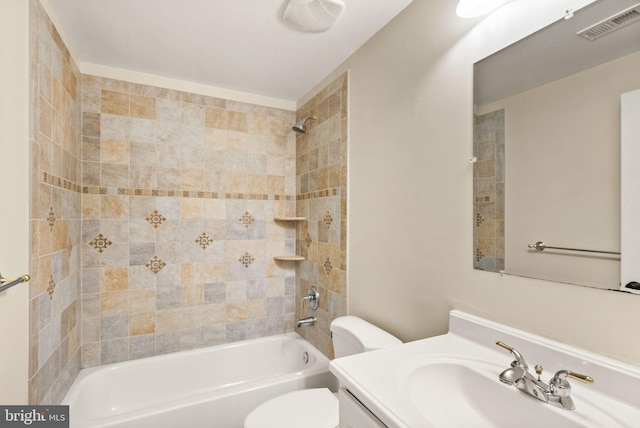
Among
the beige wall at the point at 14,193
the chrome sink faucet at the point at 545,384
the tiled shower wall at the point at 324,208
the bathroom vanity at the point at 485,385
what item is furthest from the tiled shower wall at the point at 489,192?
the beige wall at the point at 14,193

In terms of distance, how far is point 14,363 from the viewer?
1.10 meters

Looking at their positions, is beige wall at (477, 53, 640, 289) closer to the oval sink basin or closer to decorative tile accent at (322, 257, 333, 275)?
the oval sink basin

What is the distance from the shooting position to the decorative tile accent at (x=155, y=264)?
213cm

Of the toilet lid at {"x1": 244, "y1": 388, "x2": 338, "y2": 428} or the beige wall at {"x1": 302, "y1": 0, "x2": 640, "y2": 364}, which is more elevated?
the beige wall at {"x1": 302, "y1": 0, "x2": 640, "y2": 364}

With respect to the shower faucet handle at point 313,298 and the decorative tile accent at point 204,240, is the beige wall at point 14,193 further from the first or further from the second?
the shower faucet handle at point 313,298

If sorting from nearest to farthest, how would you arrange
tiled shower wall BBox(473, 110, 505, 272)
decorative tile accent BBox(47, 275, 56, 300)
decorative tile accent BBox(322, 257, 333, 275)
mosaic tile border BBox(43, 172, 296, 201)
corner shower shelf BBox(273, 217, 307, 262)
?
tiled shower wall BBox(473, 110, 505, 272) < decorative tile accent BBox(47, 275, 56, 300) < mosaic tile border BBox(43, 172, 296, 201) < decorative tile accent BBox(322, 257, 333, 275) < corner shower shelf BBox(273, 217, 307, 262)

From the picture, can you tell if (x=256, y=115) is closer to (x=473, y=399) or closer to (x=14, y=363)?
(x=14, y=363)

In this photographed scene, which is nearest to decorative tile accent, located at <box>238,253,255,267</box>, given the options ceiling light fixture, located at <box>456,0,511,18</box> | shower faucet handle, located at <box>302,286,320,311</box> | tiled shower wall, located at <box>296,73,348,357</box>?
tiled shower wall, located at <box>296,73,348,357</box>

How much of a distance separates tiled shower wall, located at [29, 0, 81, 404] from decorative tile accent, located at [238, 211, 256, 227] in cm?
105

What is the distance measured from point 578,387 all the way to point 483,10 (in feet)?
3.96

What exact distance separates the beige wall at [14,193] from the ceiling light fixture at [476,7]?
5.36 ft

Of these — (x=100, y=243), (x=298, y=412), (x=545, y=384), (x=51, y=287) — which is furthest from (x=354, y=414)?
(x=100, y=243)

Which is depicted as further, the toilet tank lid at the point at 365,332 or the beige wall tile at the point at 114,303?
the beige wall tile at the point at 114,303

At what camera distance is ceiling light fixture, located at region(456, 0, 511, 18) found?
1.04 metres
